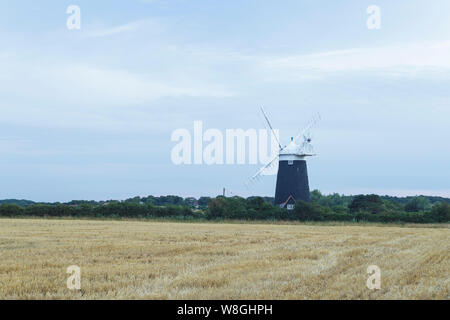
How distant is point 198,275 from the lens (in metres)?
11.3

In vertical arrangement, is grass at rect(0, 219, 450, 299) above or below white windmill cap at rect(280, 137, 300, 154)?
below

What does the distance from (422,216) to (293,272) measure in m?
42.7

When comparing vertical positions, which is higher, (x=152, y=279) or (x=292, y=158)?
(x=292, y=158)

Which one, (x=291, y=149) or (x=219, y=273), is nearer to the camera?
(x=219, y=273)

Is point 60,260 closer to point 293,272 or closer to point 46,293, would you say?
point 46,293

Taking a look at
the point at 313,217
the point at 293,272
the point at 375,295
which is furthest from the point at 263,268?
the point at 313,217

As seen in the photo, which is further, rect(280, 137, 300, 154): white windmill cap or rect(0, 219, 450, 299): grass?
rect(280, 137, 300, 154): white windmill cap

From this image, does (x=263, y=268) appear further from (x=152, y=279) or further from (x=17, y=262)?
(x=17, y=262)

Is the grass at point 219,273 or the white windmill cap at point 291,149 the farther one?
the white windmill cap at point 291,149

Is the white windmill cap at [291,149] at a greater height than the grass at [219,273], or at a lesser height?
greater

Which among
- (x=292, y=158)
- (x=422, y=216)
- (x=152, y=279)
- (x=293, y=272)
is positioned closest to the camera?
(x=152, y=279)
